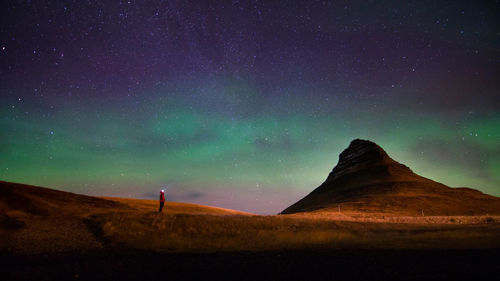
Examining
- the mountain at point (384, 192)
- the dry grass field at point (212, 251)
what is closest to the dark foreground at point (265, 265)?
the dry grass field at point (212, 251)

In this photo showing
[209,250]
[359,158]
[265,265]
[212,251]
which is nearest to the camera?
[265,265]

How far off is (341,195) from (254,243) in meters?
76.6

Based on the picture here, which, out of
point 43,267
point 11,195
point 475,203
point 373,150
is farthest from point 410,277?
point 373,150

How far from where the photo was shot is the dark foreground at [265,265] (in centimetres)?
689

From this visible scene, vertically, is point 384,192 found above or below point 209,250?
above

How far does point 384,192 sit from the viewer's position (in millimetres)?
72750

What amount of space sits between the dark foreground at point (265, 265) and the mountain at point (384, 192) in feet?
163

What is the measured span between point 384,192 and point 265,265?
7338 cm

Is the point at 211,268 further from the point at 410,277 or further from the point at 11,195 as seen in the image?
the point at 11,195

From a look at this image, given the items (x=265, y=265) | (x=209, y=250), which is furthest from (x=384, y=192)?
(x=265, y=265)

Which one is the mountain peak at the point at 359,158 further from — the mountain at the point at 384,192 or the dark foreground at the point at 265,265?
the dark foreground at the point at 265,265

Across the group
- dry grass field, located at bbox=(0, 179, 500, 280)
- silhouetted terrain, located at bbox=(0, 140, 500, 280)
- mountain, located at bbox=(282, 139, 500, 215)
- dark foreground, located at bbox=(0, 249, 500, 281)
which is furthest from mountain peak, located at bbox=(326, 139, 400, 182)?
dark foreground, located at bbox=(0, 249, 500, 281)

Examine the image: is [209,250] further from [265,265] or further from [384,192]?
[384,192]

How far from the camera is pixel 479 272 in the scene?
6727 millimetres
